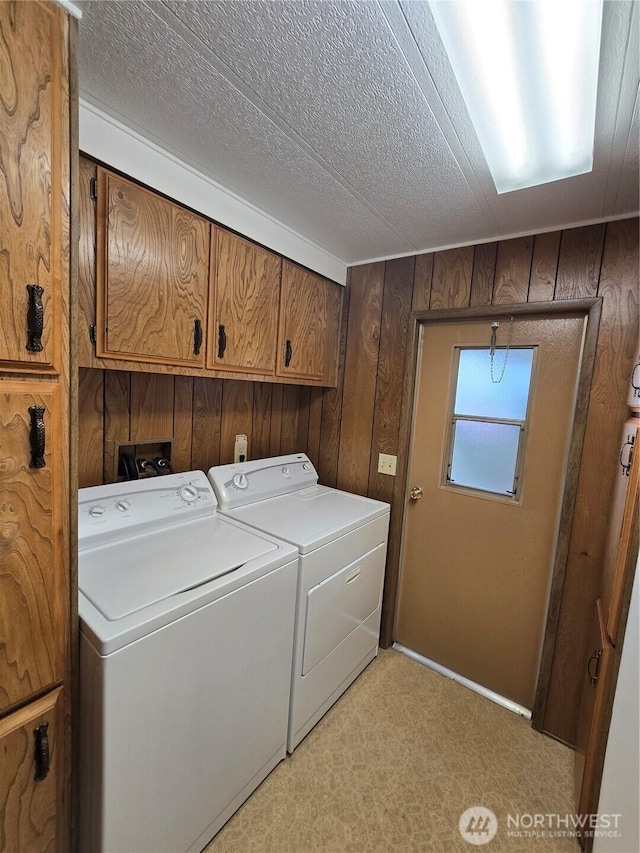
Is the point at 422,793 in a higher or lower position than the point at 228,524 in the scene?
lower

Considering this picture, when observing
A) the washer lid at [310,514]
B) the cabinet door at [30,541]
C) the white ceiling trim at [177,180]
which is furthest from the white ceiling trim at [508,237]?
the cabinet door at [30,541]

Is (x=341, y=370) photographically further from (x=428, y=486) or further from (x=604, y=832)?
(x=604, y=832)

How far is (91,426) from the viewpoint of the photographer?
4.91ft

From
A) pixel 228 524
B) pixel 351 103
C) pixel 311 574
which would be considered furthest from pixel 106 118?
pixel 311 574

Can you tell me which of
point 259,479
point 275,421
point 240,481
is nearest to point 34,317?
point 240,481

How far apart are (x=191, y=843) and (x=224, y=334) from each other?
1794 mm

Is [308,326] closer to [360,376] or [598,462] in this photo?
[360,376]

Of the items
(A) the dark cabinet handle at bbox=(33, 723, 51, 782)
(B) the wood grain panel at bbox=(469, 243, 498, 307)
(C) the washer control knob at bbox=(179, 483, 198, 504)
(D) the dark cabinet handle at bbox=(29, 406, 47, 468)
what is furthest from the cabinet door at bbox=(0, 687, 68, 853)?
(B) the wood grain panel at bbox=(469, 243, 498, 307)

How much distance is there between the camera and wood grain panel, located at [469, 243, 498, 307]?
180cm

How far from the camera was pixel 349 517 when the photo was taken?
179 centimetres

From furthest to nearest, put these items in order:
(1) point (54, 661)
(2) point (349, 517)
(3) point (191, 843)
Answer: (2) point (349, 517), (3) point (191, 843), (1) point (54, 661)

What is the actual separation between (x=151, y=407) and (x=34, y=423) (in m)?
0.89

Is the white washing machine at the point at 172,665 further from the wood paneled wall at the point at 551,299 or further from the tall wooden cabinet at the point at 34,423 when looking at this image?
the wood paneled wall at the point at 551,299

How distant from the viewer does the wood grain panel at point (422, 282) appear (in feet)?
6.50
